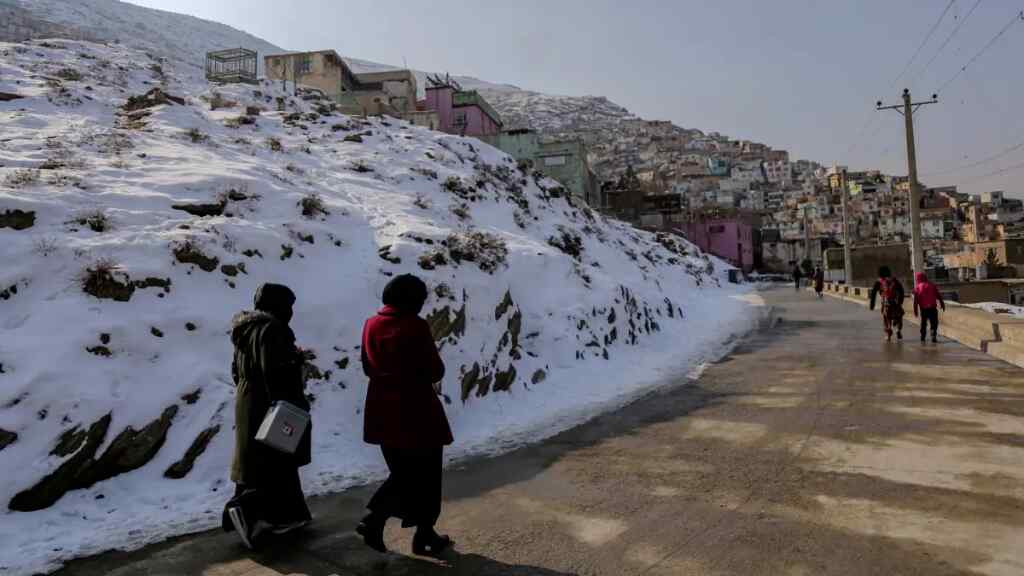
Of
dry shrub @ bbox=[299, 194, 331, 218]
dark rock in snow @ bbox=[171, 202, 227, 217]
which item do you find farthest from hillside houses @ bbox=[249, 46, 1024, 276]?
dark rock in snow @ bbox=[171, 202, 227, 217]

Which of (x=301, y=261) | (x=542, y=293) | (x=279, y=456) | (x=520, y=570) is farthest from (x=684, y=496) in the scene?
(x=542, y=293)

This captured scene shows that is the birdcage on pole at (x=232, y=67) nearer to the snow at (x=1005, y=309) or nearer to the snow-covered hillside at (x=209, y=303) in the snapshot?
the snow-covered hillside at (x=209, y=303)

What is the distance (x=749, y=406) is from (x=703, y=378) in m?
2.37

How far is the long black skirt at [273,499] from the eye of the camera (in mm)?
4020

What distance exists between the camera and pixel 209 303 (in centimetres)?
712

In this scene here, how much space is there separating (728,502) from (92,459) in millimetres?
4970

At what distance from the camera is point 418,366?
385 centimetres

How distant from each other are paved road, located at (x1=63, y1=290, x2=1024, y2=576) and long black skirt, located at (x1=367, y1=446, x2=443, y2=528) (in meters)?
0.27

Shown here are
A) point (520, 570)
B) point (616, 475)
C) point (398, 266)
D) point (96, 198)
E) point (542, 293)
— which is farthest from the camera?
point (542, 293)

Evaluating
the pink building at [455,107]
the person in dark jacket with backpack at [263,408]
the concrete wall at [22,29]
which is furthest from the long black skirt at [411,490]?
the concrete wall at [22,29]

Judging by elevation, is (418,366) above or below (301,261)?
below

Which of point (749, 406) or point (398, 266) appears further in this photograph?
point (398, 266)

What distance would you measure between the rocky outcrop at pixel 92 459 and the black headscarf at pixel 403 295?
2962mm

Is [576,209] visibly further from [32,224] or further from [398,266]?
[32,224]
